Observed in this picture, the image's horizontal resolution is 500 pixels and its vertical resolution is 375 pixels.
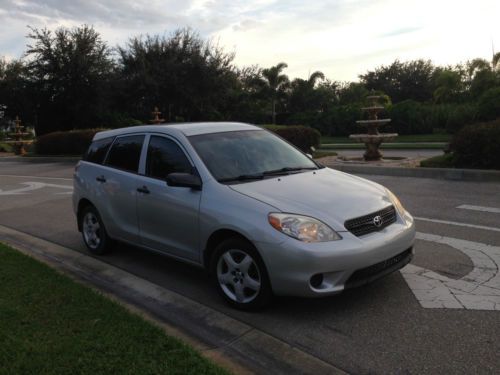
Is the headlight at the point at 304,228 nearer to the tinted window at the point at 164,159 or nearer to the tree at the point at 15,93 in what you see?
the tinted window at the point at 164,159

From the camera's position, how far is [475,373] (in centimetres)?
314

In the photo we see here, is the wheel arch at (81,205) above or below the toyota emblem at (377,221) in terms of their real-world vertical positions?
below

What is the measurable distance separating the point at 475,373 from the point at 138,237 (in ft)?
11.8

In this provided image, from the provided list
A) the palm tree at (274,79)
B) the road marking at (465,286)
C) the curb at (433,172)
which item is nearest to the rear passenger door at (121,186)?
the road marking at (465,286)

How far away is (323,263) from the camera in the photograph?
382 centimetres

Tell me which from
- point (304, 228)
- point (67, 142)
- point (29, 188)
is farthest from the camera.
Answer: point (67, 142)

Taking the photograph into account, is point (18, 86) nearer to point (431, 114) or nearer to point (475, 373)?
point (431, 114)

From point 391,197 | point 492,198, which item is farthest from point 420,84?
point 391,197

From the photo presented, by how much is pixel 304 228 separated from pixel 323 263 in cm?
32

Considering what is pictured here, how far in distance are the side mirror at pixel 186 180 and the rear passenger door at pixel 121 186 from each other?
935 mm

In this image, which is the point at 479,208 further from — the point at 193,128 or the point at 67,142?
the point at 67,142

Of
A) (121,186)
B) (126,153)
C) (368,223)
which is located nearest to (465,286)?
(368,223)

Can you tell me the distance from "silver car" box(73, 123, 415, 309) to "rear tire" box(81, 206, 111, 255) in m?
0.13

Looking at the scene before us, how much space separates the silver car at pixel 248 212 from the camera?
392 cm
